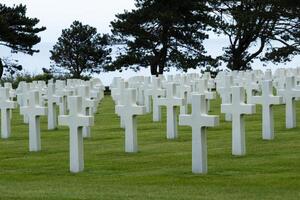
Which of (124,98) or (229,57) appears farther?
(229,57)

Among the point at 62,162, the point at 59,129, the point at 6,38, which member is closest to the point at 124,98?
the point at 62,162

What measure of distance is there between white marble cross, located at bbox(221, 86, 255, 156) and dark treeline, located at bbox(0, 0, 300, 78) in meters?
32.4

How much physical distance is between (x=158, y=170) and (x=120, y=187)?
1357 millimetres

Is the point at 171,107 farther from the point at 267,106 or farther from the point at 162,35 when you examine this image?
the point at 162,35

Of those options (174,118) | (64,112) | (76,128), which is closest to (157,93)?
(64,112)

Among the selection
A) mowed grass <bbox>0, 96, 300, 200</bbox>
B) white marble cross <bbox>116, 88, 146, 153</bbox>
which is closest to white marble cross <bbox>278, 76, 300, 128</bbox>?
mowed grass <bbox>0, 96, 300, 200</bbox>

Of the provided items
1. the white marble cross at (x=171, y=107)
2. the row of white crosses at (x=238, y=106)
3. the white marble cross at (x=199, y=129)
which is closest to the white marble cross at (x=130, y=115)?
the row of white crosses at (x=238, y=106)

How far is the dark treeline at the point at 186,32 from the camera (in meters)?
45.6

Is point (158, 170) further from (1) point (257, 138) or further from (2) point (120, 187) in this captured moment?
(1) point (257, 138)

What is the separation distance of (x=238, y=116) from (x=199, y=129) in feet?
5.75

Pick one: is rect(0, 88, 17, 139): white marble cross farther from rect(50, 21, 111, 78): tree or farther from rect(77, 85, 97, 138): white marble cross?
rect(50, 21, 111, 78): tree

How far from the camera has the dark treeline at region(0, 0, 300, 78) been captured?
45562 mm

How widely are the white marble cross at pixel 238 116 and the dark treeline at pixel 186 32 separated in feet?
106

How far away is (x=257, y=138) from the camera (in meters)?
14.7
